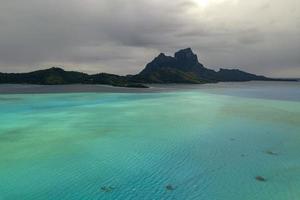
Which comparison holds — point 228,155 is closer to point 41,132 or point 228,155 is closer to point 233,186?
point 233,186

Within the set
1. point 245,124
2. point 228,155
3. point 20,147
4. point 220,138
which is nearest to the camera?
point 228,155

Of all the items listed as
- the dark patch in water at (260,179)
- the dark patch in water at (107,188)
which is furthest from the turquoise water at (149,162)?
the dark patch in water at (260,179)

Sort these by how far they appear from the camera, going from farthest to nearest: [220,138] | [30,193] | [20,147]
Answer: [220,138] → [20,147] → [30,193]

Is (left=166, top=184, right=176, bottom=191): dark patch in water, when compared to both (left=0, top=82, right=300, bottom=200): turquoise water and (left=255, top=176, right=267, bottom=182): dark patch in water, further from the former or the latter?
(left=255, top=176, right=267, bottom=182): dark patch in water

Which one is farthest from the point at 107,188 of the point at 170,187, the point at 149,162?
the point at 149,162

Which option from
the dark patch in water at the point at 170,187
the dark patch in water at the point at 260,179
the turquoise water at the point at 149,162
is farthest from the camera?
the dark patch in water at the point at 260,179

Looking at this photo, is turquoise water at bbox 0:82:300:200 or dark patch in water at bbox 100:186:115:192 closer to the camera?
turquoise water at bbox 0:82:300:200

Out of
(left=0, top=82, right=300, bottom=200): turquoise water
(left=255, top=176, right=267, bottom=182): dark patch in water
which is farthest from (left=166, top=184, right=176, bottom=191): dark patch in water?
(left=255, top=176, right=267, bottom=182): dark patch in water

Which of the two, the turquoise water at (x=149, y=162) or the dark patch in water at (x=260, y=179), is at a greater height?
the turquoise water at (x=149, y=162)

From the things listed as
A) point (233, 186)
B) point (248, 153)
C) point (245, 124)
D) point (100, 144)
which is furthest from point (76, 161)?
point (245, 124)

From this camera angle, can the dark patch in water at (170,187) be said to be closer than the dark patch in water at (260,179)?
Yes

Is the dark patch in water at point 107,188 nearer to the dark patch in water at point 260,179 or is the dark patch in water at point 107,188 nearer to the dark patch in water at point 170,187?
the dark patch in water at point 170,187
